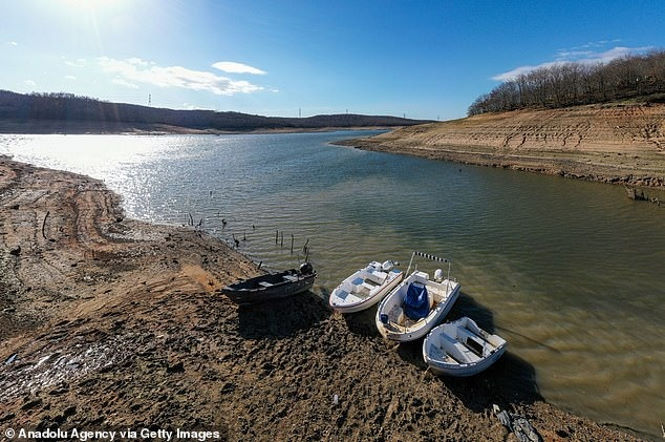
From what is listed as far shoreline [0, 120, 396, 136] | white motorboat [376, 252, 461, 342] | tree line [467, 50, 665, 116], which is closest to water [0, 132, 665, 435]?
white motorboat [376, 252, 461, 342]

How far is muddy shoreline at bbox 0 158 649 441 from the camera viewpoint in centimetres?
770

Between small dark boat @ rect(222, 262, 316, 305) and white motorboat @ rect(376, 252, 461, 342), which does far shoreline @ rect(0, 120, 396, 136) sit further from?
white motorboat @ rect(376, 252, 461, 342)

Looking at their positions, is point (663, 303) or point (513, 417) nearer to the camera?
point (513, 417)

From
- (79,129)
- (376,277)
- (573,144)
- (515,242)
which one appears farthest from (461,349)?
(79,129)

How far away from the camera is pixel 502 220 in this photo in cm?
2466

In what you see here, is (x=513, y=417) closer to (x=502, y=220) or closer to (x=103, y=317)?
(x=103, y=317)

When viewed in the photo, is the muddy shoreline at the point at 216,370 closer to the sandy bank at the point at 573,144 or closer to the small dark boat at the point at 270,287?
the small dark boat at the point at 270,287

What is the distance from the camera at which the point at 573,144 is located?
150 ft

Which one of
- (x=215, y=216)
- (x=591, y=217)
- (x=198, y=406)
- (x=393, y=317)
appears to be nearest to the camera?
(x=198, y=406)

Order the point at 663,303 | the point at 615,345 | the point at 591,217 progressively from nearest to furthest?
the point at 615,345
the point at 663,303
the point at 591,217

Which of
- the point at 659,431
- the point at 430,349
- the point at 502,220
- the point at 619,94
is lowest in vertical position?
the point at 659,431

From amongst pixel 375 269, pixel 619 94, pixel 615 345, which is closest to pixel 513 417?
pixel 615 345

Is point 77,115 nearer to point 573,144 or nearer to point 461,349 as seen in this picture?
point 573,144

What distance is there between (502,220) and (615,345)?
1471 cm
